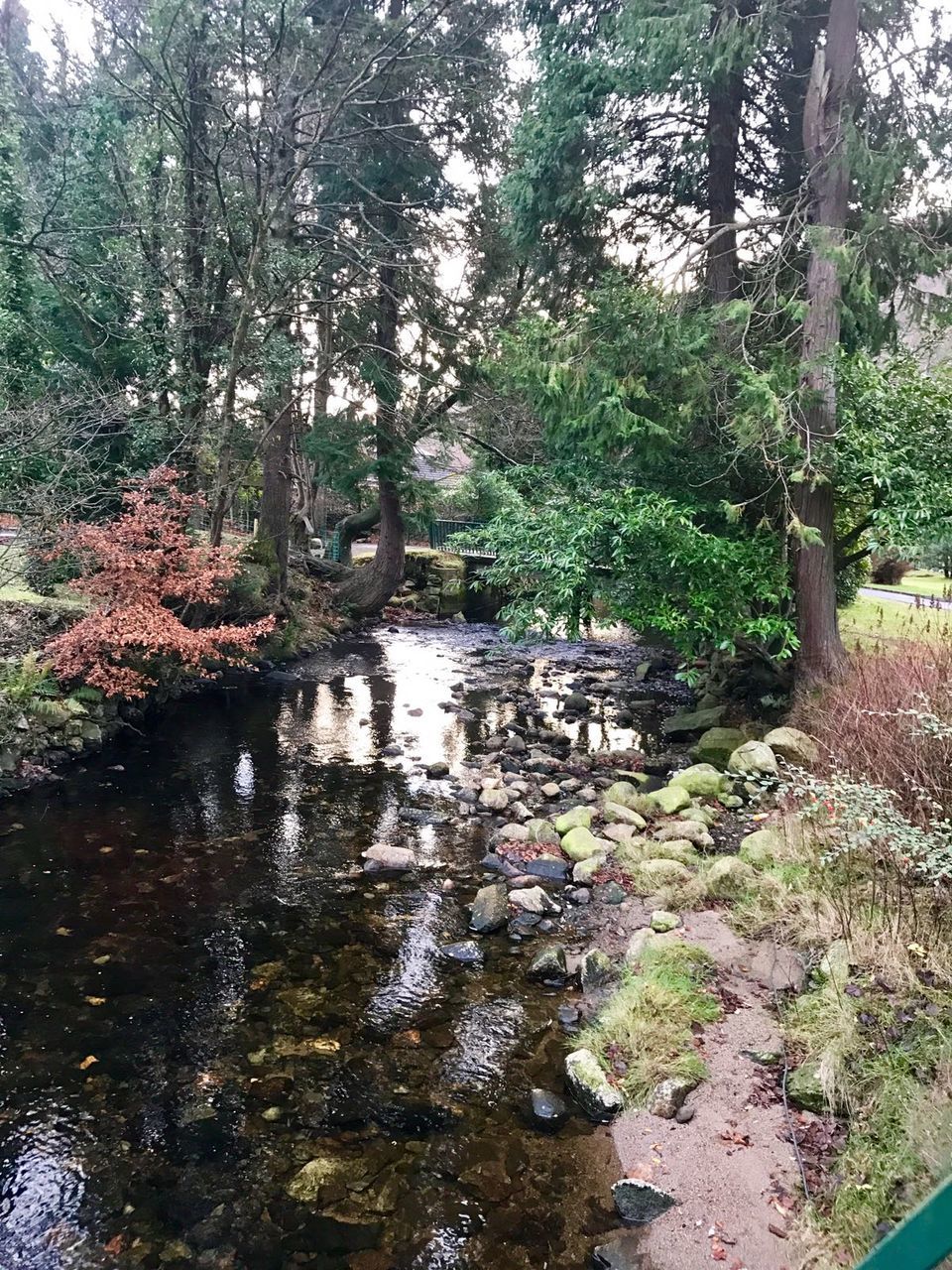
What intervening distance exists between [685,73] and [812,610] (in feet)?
17.9

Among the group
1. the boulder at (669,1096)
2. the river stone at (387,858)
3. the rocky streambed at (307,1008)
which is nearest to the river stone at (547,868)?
the rocky streambed at (307,1008)

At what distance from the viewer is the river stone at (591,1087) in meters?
3.34

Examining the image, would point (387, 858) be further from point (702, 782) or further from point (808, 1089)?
point (808, 1089)

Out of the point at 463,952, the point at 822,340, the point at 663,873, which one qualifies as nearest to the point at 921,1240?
the point at 463,952

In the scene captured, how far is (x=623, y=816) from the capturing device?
641cm

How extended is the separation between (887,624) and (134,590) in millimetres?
9629

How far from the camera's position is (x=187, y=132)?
975 cm

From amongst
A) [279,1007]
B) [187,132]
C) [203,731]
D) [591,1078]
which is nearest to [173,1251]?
[279,1007]

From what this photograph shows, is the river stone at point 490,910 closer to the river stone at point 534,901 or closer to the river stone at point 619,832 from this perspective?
the river stone at point 534,901

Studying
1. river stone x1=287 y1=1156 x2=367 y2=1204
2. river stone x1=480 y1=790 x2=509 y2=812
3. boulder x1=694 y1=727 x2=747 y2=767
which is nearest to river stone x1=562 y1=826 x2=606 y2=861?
river stone x1=480 y1=790 x2=509 y2=812

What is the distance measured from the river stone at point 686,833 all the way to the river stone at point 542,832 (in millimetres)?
859

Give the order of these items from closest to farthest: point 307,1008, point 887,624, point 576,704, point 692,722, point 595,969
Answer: point 307,1008 → point 595,969 → point 692,722 → point 887,624 → point 576,704

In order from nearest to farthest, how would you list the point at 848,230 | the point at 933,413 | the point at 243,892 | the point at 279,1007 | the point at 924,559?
the point at 279,1007, the point at 243,892, the point at 933,413, the point at 848,230, the point at 924,559

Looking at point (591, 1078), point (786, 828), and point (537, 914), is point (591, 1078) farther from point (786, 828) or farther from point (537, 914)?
point (786, 828)
